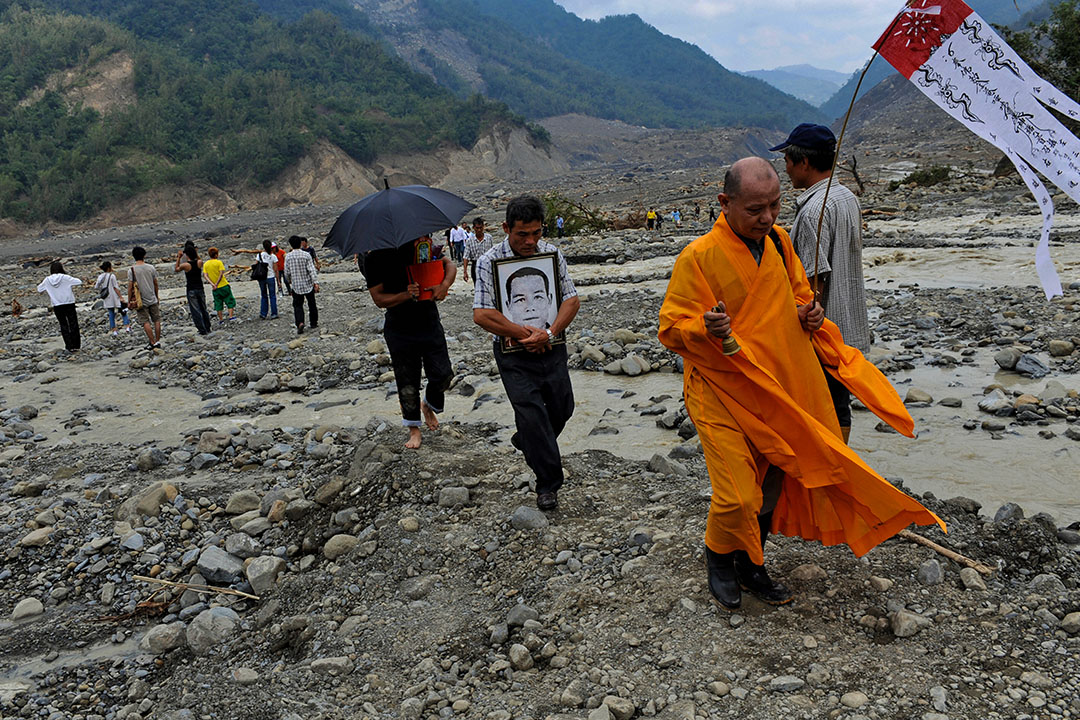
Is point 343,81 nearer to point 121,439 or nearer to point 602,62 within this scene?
point 121,439

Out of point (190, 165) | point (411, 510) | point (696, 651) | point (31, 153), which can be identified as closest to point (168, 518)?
point (411, 510)

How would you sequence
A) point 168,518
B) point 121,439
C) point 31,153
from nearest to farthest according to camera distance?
point 168,518, point 121,439, point 31,153

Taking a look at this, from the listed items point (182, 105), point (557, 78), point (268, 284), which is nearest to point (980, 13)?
point (557, 78)

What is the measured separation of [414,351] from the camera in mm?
5172

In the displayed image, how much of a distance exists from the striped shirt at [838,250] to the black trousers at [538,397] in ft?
4.41

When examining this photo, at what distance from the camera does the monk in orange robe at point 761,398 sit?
9.30 feet

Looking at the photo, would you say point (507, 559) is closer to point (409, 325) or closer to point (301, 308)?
point (409, 325)

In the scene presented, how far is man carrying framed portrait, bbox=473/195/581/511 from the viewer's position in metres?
4.07

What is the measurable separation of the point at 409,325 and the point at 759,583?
2.82m

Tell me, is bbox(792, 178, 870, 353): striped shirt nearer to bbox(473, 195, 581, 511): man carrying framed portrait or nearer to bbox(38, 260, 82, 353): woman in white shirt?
bbox(473, 195, 581, 511): man carrying framed portrait

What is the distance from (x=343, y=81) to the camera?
269ft

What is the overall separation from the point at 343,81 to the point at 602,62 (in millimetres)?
123289

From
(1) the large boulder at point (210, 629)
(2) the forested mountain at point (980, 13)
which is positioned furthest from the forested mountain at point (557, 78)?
(1) the large boulder at point (210, 629)

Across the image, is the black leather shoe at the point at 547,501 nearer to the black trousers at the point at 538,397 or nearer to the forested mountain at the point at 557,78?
the black trousers at the point at 538,397
